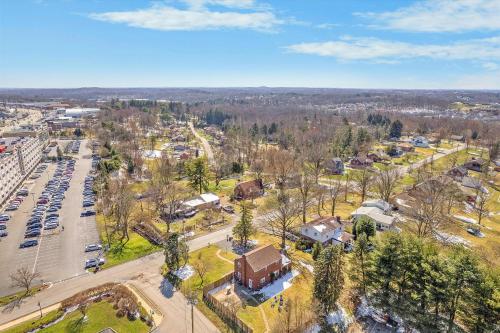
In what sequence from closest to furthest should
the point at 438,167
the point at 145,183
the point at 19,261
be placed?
the point at 19,261, the point at 145,183, the point at 438,167

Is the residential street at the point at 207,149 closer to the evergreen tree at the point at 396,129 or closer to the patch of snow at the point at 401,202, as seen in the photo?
the patch of snow at the point at 401,202


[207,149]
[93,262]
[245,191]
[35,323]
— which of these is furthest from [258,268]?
[207,149]

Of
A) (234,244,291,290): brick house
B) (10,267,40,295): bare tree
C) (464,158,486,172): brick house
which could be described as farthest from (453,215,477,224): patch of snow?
(10,267,40,295): bare tree

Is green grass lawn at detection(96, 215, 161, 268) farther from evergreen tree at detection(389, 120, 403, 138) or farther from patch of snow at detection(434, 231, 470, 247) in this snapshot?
evergreen tree at detection(389, 120, 403, 138)

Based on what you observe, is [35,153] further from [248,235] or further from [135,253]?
[248,235]

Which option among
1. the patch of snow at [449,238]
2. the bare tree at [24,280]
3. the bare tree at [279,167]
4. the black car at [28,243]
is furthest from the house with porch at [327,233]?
the black car at [28,243]

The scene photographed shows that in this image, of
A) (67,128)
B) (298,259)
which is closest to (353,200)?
(298,259)
